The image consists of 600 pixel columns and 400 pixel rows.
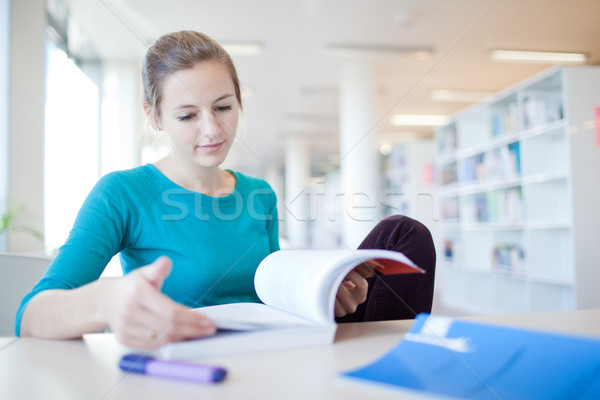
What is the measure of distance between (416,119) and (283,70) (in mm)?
3638

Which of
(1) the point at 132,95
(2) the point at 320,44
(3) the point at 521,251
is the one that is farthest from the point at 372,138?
(1) the point at 132,95

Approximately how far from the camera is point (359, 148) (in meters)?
4.85

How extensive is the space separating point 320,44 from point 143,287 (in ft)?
14.7

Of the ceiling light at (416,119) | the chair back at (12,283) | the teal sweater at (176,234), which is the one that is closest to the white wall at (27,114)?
the chair back at (12,283)

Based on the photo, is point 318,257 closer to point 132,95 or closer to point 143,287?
point 143,287

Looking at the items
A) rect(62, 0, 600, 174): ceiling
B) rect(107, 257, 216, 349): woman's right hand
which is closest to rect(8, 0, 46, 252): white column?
rect(62, 0, 600, 174): ceiling

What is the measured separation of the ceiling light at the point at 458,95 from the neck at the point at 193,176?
583 centimetres

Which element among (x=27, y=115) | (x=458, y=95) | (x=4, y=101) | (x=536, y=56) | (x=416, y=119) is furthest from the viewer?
(x=416, y=119)

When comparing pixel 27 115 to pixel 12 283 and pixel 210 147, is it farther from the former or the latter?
pixel 210 147

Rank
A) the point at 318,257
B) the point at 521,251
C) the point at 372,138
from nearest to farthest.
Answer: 1. the point at 318,257
2. the point at 521,251
3. the point at 372,138

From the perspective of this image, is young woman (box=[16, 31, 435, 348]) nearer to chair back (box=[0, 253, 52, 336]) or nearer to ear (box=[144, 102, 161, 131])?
ear (box=[144, 102, 161, 131])

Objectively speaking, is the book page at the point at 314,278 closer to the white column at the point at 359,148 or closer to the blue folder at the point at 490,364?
the blue folder at the point at 490,364

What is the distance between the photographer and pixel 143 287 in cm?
41

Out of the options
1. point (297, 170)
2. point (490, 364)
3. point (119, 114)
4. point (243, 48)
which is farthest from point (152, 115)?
point (297, 170)
